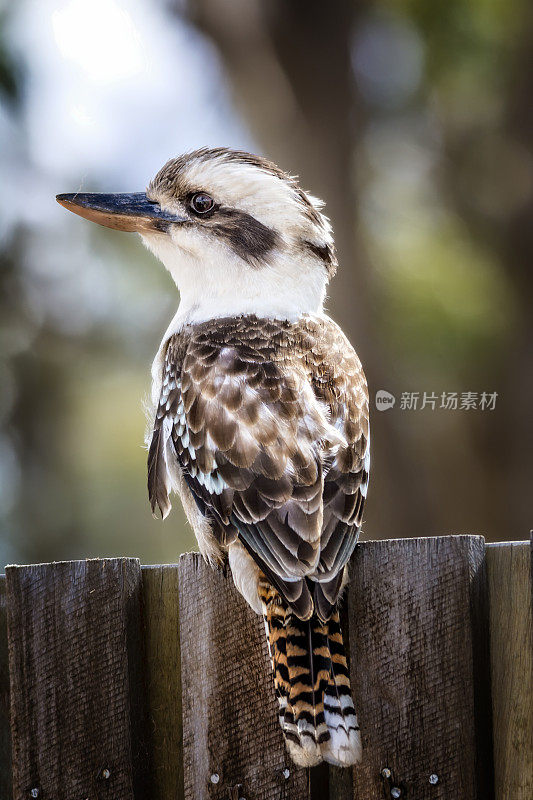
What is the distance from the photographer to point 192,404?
8.18 ft

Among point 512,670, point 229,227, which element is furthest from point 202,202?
point 512,670

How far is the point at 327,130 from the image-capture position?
652 centimetres

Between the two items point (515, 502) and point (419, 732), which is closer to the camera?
point (419, 732)

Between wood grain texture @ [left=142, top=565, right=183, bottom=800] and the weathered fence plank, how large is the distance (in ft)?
1.50

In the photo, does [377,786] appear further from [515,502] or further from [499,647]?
[515,502]

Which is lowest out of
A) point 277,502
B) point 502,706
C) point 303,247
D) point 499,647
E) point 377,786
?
point 377,786

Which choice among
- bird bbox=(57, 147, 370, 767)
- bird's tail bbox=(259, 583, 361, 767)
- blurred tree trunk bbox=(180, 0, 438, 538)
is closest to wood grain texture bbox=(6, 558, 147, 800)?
bird bbox=(57, 147, 370, 767)

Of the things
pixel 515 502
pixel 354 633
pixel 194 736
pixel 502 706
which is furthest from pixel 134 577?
pixel 515 502

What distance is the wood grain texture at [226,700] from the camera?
6.81 ft

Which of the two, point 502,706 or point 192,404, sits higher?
point 192,404

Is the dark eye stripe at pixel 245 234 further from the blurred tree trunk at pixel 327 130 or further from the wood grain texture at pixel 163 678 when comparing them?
the blurred tree trunk at pixel 327 130

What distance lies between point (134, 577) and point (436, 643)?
2.37 feet

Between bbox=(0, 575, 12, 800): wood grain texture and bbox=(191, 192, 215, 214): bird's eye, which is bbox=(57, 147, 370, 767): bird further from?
bbox=(0, 575, 12, 800): wood grain texture

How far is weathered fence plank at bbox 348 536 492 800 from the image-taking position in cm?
197
